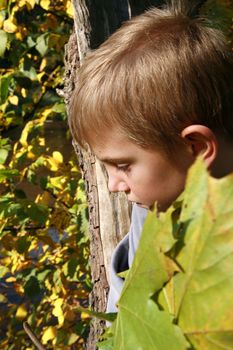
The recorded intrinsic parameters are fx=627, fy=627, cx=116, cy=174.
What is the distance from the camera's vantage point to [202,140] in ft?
4.71

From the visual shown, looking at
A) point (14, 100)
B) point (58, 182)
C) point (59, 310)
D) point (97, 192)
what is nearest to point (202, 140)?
point (97, 192)

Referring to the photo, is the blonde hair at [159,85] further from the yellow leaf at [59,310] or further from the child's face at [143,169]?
the yellow leaf at [59,310]

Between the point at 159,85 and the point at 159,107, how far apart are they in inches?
2.0

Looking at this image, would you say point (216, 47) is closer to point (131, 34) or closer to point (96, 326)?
point (131, 34)

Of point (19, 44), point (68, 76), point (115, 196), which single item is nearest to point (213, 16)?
point (68, 76)

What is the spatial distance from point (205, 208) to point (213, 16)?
167cm

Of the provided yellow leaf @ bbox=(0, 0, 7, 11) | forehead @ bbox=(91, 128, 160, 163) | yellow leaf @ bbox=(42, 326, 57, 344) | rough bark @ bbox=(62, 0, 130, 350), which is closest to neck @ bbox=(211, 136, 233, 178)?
forehead @ bbox=(91, 128, 160, 163)

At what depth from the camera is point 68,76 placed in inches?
82.5

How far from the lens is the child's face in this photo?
1.44m

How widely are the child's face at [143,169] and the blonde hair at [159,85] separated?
3 cm

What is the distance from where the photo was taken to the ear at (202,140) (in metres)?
1.42

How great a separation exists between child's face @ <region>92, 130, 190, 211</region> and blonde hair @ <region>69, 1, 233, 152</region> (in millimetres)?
25

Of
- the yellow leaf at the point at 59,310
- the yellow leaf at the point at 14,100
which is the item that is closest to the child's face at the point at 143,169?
the yellow leaf at the point at 59,310

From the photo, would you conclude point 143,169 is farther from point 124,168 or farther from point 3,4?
point 3,4
